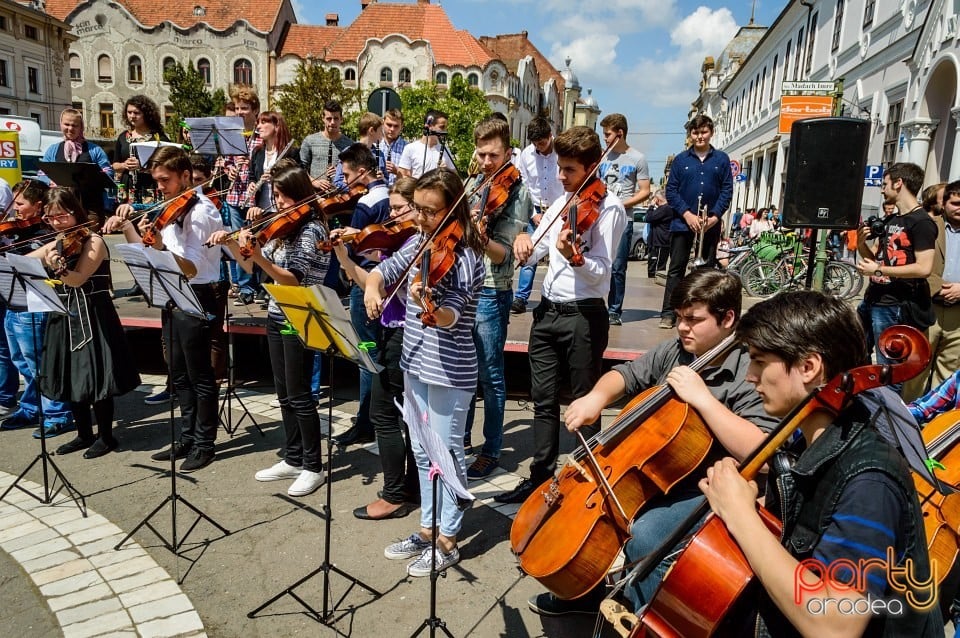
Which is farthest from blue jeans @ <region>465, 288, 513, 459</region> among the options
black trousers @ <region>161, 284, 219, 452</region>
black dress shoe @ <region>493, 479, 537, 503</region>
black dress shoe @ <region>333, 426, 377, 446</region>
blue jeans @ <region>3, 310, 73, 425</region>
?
blue jeans @ <region>3, 310, 73, 425</region>

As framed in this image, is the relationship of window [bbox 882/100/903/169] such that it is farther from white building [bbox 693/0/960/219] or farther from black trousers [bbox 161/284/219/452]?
black trousers [bbox 161/284/219/452]

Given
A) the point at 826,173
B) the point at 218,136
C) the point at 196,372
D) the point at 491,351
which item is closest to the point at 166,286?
the point at 196,372

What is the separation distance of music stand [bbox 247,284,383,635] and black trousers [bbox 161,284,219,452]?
A: 5.36 feet

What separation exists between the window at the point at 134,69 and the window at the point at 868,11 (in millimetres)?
44853

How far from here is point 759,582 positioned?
1.61 meters

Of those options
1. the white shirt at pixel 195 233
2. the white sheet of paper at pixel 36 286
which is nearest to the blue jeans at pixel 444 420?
the white shirt at pixel 195 233

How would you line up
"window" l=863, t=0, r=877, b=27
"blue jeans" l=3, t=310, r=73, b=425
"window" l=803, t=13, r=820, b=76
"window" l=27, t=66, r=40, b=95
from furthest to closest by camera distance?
"window" l=27, t=66, r=40, b=95 → "window" l=803, t=13, r=820, b=76 → "window" l=863, t=0, r=877, b=27 → "blue jeans" l=3, t=310, r=73, b=425

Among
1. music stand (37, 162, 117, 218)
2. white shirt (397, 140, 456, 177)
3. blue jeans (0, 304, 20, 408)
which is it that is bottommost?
blue jeans (0, 304, 20, 408)

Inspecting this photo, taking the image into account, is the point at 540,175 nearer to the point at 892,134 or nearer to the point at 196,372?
the point at 196,372

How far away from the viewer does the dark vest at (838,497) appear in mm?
1435

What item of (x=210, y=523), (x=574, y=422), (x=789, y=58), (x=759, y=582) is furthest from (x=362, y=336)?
(x=789, y=58)

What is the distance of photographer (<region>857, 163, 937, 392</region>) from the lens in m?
4.49

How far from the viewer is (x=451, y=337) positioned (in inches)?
125

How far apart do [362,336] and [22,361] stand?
3.13m
